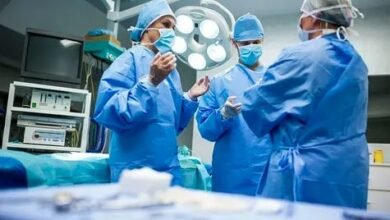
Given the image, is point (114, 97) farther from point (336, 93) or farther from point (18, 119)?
point (18, 119)

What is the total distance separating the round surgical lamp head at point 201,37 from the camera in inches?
84.8

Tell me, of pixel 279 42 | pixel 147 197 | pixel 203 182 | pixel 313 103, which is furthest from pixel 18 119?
pixel 279 42

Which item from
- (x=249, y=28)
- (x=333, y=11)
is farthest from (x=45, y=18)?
(x=333, y=11)

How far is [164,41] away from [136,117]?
18.3 inches

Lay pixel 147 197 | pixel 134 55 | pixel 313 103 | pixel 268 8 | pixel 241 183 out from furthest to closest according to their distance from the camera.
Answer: pixel 268 8, pixel 241 183, pixel 134 55, pixel 313 103, pixel 147 197

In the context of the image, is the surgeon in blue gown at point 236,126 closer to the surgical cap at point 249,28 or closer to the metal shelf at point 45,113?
the surgical cap at point 249,28

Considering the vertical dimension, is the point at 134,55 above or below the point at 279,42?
below

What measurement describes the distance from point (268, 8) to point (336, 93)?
9.83ft

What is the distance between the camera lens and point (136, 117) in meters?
1.38

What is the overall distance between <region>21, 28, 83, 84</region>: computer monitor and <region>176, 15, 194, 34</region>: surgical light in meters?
1.02

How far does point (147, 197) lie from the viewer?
0.59 metres

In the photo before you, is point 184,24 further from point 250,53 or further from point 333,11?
point 333,11

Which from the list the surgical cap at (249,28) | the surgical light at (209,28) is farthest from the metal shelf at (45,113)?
the surgical cap at (249,28)

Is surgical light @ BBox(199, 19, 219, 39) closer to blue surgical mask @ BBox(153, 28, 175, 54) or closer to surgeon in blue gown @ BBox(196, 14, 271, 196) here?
surgeon in blue gown @ BBox(196, 14, 271, 196)
